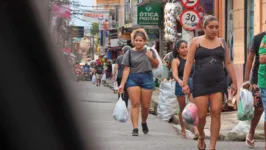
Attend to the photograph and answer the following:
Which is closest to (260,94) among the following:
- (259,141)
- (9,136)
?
(259,141)

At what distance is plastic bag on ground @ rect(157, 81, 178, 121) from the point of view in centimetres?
1309

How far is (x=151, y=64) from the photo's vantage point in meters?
10.2

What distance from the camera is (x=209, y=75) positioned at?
7469 millimetres

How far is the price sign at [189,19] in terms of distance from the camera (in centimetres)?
1483

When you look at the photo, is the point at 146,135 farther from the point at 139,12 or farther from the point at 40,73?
the point at 139,12

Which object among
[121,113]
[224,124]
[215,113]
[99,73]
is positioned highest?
[215,113]

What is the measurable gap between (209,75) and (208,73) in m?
0.03

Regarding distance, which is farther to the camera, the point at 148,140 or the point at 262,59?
the point at 148,140

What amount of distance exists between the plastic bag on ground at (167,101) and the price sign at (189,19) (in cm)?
A: 209

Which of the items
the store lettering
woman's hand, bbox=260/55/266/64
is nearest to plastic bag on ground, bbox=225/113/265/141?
woman's hand, bbox=260/55/266/64

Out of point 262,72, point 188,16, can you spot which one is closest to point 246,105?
point 262,72

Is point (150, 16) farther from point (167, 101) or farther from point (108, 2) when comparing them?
point (108, 2)

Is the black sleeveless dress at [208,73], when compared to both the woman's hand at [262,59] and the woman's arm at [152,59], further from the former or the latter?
the woman's arm at [152,59]

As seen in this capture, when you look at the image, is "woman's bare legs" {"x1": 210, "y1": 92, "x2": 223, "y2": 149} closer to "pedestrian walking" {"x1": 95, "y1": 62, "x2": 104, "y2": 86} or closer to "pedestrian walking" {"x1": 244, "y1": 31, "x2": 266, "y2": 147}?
"pedestrian walking" {"x1": 244, "y1": 31, "x2": 266, "y2": 147}
